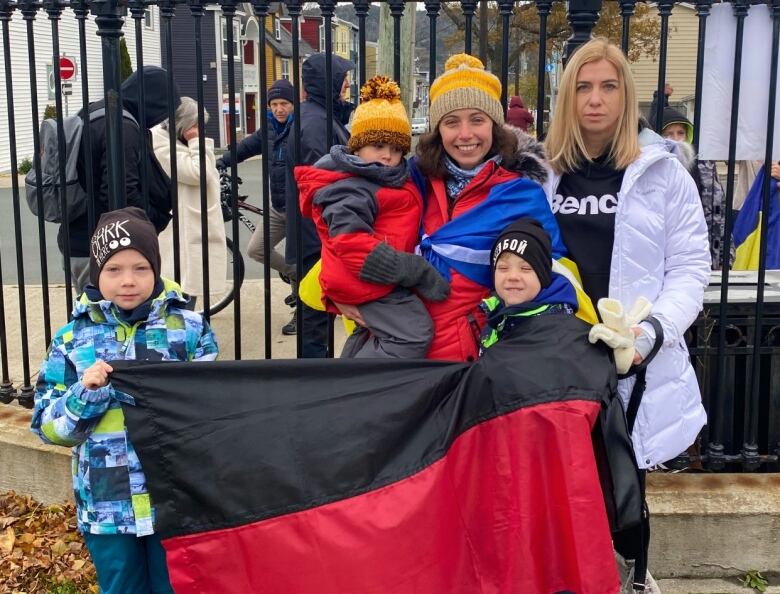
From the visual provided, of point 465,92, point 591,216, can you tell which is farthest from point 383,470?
point 465,92

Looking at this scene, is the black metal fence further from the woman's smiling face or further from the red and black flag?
the red and black flag

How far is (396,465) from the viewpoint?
9.05 ft

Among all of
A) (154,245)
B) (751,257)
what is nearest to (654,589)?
(154,245)

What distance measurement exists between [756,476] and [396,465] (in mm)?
1890

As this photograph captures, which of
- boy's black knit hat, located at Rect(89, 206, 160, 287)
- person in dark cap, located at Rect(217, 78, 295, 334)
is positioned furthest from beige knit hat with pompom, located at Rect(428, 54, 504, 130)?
person in dark cap, located at Rect(217, 78, 295, 334)

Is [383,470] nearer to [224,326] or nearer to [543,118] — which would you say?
[543,118]

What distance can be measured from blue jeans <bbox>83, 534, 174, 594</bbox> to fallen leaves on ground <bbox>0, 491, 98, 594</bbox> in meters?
0.79

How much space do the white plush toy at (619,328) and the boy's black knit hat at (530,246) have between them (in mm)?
195

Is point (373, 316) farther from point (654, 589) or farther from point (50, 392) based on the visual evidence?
point (654, 589)

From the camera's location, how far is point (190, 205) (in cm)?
591

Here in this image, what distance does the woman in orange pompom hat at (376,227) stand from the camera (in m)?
2.83

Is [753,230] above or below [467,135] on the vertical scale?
below

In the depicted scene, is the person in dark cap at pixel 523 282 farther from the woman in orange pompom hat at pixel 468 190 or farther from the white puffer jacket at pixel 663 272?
the white puffer jacket at pixel 663 272

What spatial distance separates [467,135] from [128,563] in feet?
5.96
